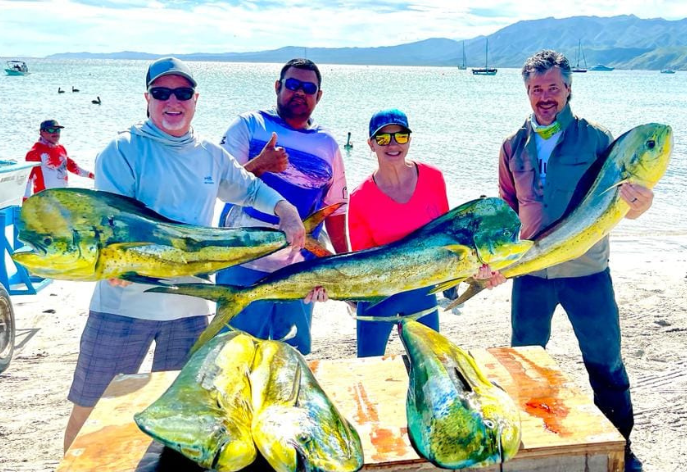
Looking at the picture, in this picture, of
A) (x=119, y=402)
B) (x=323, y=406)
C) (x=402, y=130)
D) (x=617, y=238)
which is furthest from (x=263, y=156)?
(x=617, y=238)

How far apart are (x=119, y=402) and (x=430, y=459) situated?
136 cm

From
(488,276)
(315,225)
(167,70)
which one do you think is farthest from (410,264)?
(167,70)

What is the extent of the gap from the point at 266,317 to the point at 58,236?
1731 millimetres

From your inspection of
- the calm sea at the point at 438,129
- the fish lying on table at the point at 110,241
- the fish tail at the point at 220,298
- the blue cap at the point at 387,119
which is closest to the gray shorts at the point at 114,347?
the fish tail at the point at 220,298

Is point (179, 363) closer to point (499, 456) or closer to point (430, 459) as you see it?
point (430, 459)

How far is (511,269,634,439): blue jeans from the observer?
12.2ft

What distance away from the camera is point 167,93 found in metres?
3.19

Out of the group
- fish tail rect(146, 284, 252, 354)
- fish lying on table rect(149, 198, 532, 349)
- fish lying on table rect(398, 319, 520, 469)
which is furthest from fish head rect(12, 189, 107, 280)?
fish lying on table rect(398, 319, 520, 469)

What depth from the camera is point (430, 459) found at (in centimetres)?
219

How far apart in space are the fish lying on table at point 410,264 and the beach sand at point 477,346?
1969 millimetres

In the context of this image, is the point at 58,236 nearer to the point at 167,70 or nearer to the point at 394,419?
the point at 167,70

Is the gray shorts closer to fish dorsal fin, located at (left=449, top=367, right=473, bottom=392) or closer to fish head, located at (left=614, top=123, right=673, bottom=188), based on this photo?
fish dorsal fin, located at (left=449, top=367, right=473, bottom=392)

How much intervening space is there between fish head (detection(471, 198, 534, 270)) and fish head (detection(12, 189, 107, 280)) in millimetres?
1650

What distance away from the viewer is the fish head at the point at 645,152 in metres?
3.06
